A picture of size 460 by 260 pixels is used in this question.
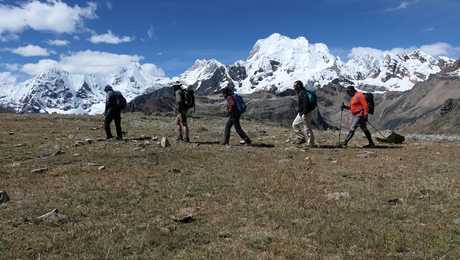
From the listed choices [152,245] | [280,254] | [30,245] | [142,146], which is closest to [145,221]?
[152,245]

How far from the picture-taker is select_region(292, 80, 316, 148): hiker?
1135 inches

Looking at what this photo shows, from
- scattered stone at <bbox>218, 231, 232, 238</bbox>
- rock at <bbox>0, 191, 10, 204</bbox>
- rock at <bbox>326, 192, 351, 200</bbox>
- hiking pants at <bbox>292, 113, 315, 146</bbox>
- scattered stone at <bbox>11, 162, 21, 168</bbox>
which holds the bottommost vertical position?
scattered stone at <bbox>218, 231, 232, 238</bbox>

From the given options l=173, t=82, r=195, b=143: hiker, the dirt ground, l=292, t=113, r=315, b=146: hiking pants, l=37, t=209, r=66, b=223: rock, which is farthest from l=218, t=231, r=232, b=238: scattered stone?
l=173, t=82, r=195, b=143: hiker

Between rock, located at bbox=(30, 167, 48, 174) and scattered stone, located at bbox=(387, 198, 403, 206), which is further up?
rock, located at bbox=(30, 167, 48, 174)

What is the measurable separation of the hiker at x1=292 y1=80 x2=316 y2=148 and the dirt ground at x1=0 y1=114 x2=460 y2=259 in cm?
270

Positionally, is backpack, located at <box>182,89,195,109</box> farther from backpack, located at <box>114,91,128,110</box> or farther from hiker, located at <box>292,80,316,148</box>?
hiker, located at <box>292,80,316,148</box>

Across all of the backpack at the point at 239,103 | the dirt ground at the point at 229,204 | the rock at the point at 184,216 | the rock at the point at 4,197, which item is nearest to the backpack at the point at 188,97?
the backpack at the point at 239,103

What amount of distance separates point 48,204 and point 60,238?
10.2 ft

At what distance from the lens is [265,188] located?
18188 mm

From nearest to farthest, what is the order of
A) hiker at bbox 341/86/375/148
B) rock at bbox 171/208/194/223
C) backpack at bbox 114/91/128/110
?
rock at bbox 171/208/194/223, hiker at bbox 341/86/375/148, backpack at bbox 114/91/128/110

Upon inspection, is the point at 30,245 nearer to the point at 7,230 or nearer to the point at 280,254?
the point at 7,230

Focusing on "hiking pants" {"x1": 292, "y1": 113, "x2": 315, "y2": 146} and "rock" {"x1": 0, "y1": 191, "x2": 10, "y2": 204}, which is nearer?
"rock" {"x1": 0, "y1": 191, "x2": 10, "y2": 204}

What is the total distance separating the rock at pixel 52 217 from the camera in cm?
1451

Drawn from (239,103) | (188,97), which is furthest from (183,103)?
(239,103)
